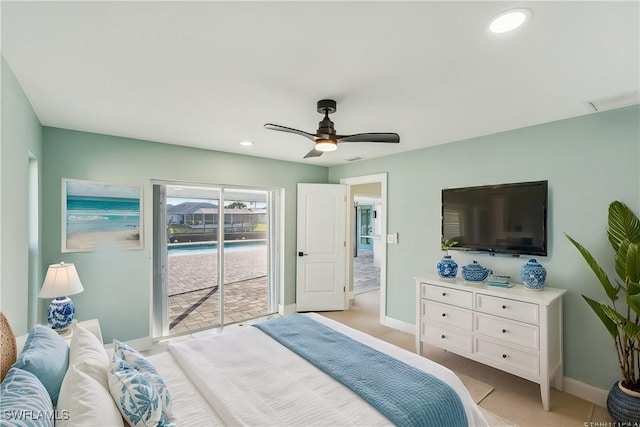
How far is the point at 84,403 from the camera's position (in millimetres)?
1115

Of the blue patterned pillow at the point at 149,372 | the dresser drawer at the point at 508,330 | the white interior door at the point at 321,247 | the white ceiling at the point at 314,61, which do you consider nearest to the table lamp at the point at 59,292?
the blue patterned pillow at the point at 149,372

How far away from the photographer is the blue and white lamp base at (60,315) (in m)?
2.41

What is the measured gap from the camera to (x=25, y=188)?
210 centimetres

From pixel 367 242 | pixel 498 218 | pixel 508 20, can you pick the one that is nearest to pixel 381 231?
pixel 498 218

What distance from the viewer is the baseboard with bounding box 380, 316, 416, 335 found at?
3955 millimetres

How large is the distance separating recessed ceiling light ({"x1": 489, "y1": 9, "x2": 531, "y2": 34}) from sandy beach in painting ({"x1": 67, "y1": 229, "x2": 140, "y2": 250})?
371 cm

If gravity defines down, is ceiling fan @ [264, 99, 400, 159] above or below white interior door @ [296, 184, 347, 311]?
above

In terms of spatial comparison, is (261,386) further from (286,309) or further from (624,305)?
(286,309)

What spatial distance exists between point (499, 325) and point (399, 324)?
1609 millimetres

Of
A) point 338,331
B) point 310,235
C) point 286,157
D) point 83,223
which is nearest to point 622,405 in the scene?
point 338,331

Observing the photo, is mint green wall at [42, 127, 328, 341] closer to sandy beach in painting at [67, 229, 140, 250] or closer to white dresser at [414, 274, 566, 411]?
sandy beach in painting at [67, 229, 140, 250]

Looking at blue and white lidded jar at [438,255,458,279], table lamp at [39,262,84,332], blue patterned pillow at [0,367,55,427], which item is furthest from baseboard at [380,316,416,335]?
blue patterned pillow at [0,367,55,427]

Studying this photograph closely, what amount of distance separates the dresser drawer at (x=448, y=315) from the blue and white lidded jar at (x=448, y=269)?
317 millimetres

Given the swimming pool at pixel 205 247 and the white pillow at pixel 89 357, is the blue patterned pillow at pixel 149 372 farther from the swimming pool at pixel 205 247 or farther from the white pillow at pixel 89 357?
the swimming pool at pixel 205 247
